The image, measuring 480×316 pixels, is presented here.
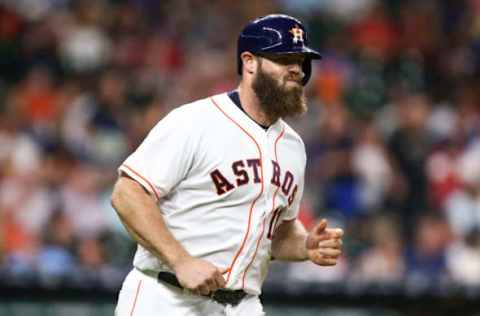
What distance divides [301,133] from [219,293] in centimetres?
544

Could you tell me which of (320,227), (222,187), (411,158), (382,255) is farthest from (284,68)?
(411,158)

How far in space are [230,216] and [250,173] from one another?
0.61 feet

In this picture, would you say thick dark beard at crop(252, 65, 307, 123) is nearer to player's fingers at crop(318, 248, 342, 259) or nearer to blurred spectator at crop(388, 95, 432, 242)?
player's fingers at crop(318, 248, 342, 259)

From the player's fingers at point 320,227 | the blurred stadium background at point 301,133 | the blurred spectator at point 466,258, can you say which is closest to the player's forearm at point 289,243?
the player's fingers at point 320,227

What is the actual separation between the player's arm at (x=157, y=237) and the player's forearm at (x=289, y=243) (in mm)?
606

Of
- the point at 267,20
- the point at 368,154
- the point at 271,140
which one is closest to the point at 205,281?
the point at 271,140

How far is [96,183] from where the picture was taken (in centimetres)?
949

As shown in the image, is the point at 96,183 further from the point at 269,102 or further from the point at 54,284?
the point at 269,102

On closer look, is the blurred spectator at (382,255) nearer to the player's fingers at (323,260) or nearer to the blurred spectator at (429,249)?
the blurred spectator at (429,249)

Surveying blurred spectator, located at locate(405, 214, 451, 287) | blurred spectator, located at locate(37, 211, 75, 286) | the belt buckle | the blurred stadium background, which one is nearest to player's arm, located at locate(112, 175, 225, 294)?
the belt buckle

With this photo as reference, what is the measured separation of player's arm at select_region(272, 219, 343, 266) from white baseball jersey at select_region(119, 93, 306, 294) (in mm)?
225

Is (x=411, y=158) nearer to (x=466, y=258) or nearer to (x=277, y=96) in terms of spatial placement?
(x=466, y=258)

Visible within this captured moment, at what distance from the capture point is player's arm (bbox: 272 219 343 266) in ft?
16.0

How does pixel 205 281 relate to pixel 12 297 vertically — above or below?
above
